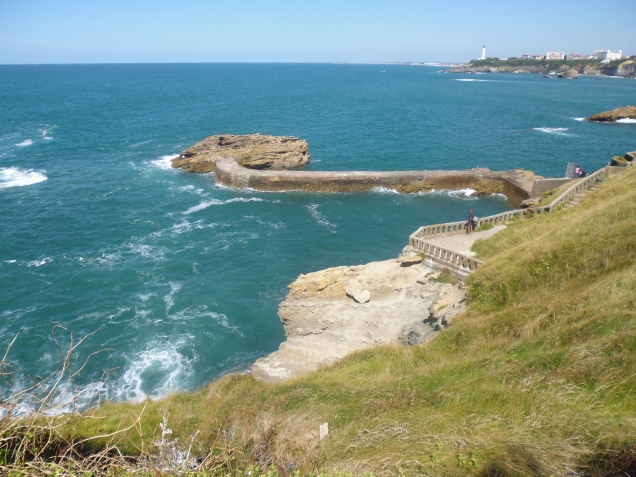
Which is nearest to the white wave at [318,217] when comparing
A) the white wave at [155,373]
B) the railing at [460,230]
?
the railing at [460,230]

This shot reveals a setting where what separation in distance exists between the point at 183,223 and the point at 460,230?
23720mm

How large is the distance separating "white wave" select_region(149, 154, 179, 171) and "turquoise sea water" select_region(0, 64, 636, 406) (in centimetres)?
60

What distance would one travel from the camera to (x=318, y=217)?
38.4m

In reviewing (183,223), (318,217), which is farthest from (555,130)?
(183,223)

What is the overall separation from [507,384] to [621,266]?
6.58 metres

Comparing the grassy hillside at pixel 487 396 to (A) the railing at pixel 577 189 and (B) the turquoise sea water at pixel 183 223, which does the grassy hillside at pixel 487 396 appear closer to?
(B) the turquoise sea water at pixel 183 223

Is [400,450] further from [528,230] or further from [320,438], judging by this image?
[528,230]

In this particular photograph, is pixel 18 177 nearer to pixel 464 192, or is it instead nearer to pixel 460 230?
pixel 460 230

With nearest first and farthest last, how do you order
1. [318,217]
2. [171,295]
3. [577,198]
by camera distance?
[577,198] → [171,295] → [318,217]

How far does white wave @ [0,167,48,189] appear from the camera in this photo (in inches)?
1752

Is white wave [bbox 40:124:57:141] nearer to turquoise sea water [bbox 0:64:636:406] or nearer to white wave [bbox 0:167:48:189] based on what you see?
turquoise sea water [bbox 0:64:636:406]

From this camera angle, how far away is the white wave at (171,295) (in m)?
24.6

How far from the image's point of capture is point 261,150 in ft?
174

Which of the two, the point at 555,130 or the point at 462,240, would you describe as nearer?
the point at 462,240
